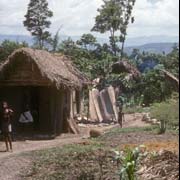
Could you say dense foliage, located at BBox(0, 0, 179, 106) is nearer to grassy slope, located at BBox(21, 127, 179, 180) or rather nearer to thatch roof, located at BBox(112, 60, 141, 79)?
thatch roof, located at BBox(112, 60, 141, 79)

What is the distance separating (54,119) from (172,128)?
13.8ft

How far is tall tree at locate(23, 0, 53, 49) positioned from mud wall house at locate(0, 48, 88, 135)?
18.5 metres

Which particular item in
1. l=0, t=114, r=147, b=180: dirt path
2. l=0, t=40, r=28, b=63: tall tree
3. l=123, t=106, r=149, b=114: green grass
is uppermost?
l=0, t=40, r=28, b=63: tall tree

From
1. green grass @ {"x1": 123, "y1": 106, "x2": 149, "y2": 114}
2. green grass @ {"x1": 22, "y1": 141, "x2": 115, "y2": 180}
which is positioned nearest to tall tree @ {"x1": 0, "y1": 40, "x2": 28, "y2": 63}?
green grass @ {"x1": 123, "y1": 106, "x2": 149, "y2": 114}

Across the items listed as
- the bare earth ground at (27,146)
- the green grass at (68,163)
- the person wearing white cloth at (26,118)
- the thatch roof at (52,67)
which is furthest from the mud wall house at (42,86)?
the green grass at (68,163)

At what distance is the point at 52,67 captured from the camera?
18.9 metres

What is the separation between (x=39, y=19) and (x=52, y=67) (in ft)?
Answer: 70.1

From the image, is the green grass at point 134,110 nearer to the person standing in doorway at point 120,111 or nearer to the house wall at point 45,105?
the person standing in doorway at point 120,111

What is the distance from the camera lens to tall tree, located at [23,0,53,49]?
39494 millimetres

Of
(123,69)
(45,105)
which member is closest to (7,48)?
(123,69)

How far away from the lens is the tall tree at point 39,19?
39.5m

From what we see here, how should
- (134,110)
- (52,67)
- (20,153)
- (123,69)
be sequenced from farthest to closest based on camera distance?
(123,69), (134,110), (52,67), (20,153)

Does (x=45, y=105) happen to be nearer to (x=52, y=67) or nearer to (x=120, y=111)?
(x=52, y=67)

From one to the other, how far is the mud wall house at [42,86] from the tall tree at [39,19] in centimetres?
1851
